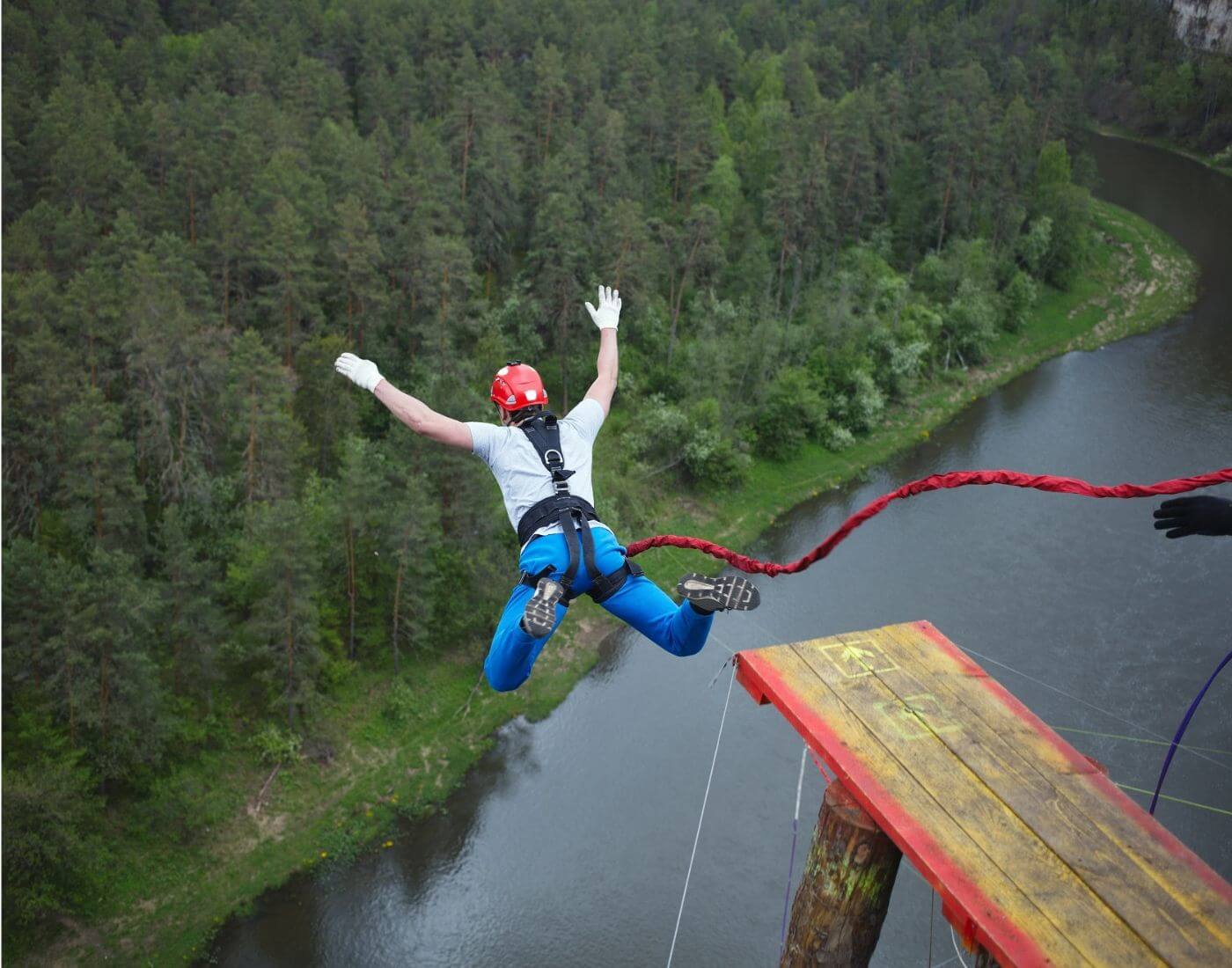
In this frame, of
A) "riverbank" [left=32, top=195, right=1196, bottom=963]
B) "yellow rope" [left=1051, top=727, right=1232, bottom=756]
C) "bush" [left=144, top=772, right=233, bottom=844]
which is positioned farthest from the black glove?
"bush" [left=144, top=772, right=233, bottom=844]

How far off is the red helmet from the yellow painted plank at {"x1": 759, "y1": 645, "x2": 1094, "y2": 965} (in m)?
2.01

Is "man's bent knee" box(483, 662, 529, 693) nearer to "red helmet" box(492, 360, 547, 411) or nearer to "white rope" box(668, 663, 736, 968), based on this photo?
"red helmet" box(492, 360, 547, 411)

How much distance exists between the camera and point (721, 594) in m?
5.08

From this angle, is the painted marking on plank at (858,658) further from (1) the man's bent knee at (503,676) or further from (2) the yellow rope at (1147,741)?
A: (2) the yellow rope at (1147,741)

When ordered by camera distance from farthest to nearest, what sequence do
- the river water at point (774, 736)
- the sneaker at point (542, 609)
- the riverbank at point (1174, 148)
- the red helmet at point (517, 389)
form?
1. the riverbank at point (1174, 148)
2. the river water at point (774, 736)
3. the red helmet at point (517, 389)
4. the sneaker at point (542, 609)

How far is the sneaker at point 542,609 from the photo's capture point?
489 centimetres

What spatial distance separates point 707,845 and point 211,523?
39.4 ft

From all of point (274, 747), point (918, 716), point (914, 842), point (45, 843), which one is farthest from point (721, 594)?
point (274, 747)

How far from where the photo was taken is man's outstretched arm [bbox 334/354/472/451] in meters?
5.53

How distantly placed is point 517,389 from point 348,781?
15917 mm

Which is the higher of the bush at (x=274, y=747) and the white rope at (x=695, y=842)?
the white rope at (x=695, y=842)

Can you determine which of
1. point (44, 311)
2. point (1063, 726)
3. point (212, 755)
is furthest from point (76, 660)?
point (1063, 726)

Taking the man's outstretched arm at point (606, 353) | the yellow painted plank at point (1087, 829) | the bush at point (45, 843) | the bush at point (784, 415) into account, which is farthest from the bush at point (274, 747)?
the yellow painted plank at point (1087, 829)

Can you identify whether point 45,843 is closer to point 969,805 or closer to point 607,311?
point 607,311
